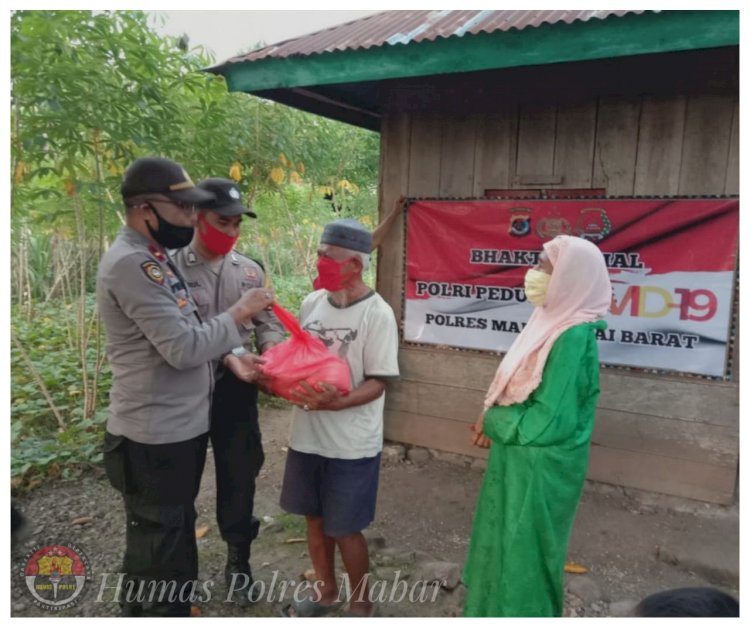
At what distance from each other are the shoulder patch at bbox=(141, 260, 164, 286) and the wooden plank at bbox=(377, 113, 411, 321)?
2.65m

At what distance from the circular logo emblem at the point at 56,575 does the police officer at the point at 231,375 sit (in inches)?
32.2

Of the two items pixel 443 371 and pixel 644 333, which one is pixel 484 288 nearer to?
pixel 443 371

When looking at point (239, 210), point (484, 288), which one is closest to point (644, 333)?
Result: point (484, 288)

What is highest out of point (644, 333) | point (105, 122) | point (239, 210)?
point (105, 122)

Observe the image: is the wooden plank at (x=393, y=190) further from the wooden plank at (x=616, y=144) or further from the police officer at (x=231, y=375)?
the police officer at (x=231, y=375)

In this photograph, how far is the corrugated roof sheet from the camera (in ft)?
9.88

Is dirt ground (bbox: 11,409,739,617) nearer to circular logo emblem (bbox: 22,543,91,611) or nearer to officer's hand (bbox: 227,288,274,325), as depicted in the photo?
circular logo emblem (bbox: 22,543,91,611)

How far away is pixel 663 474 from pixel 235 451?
2.84 metres

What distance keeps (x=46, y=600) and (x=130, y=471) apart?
1267 millimetres

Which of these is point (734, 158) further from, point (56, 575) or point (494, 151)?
point (56, 575)

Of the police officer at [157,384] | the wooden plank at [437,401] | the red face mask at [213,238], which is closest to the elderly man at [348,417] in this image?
the police officer at [157,384]

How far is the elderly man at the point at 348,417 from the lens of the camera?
252 cm

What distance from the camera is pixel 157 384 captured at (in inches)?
90.9

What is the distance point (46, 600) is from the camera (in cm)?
299
